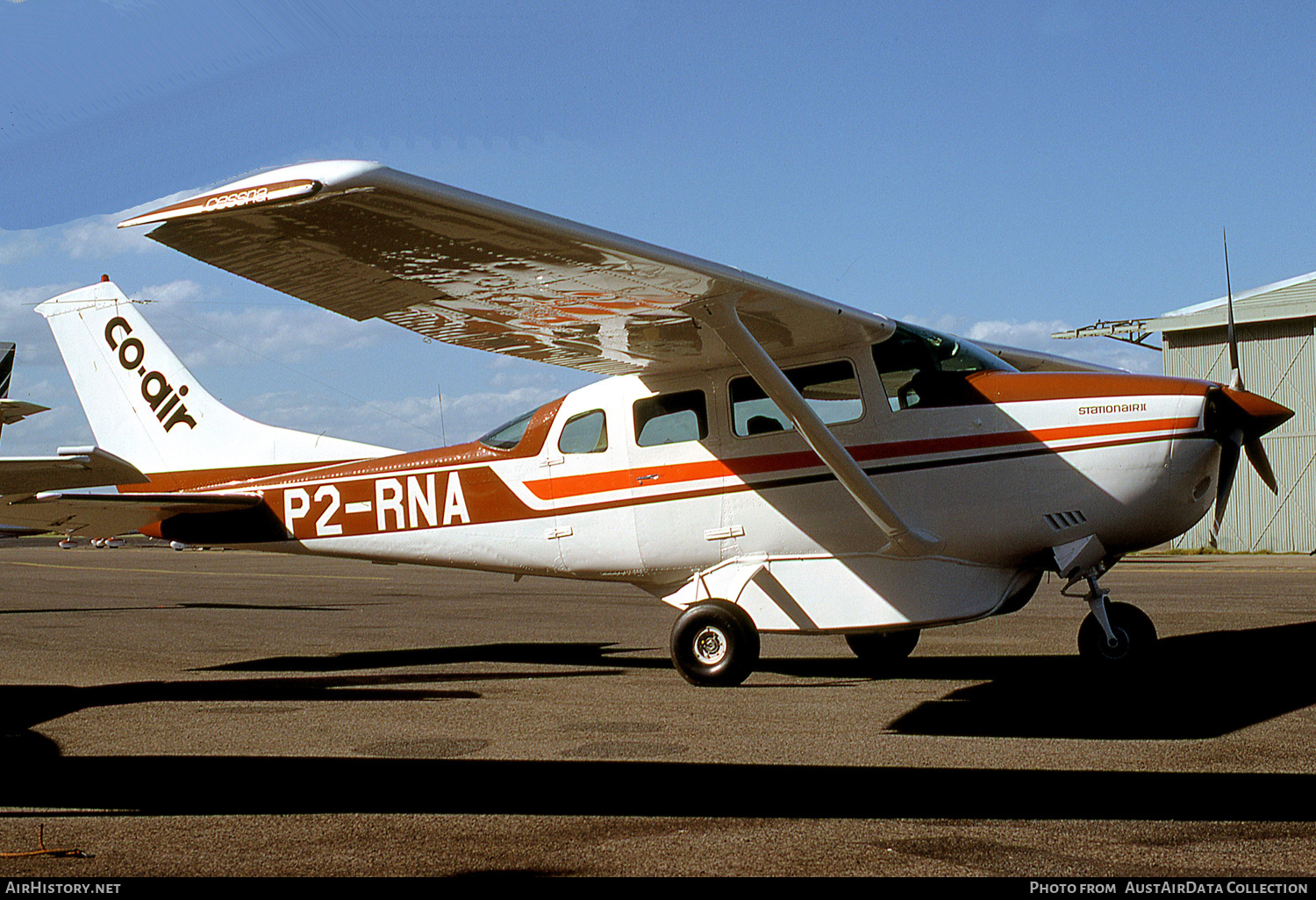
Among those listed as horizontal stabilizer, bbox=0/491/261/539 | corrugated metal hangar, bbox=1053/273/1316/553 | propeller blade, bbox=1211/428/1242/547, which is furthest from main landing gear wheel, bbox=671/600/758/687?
corrugated metal hangar, bbox=1053/273/1316/553

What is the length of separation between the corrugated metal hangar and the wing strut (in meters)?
29.1

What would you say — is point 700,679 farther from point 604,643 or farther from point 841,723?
point 604,643

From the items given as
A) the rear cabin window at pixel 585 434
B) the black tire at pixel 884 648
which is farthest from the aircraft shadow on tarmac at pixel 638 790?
the black tire at pixel 884 648

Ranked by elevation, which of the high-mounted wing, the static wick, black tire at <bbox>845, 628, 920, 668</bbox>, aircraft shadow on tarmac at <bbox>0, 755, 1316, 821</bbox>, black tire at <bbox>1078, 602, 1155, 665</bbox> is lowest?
black tire at <bbox>845, 628, 920, 668</bbox>

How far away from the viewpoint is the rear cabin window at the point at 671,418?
863 centimetres

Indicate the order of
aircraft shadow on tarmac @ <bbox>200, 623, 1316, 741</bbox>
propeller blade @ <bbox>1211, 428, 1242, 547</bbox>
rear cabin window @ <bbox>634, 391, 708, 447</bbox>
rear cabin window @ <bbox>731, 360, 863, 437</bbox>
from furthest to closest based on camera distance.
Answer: rear cabin window @ <bbox>634, 391, 708, 447</bbox>
rear cabin window @ <bbox>731, 360, 863, 437</bbox>
propeller blade @ <bbox>1211, 428, 1242, 547</bbox>
aircraft shadow on tarmac @ <bbox>200, 623, 1316, 741</bbox>

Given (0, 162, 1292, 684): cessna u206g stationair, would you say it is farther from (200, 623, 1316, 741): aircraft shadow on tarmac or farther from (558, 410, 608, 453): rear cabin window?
(200, 623, 1316, 741): aircraft shadow on tarmac

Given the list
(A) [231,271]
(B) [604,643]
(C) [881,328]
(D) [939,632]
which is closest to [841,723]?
(C) [881,328]

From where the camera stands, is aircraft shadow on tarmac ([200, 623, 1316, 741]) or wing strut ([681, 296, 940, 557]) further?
wing strut ([681, 296, 940, 557])

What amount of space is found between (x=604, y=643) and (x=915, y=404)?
4816 mm

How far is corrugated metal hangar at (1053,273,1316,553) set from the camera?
3259cm

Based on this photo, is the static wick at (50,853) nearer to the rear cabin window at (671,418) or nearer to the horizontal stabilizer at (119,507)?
the rear cabin window at (671,418)

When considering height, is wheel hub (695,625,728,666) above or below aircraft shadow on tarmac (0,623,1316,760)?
above

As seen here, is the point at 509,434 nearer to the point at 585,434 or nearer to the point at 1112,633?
the point at 585,434
